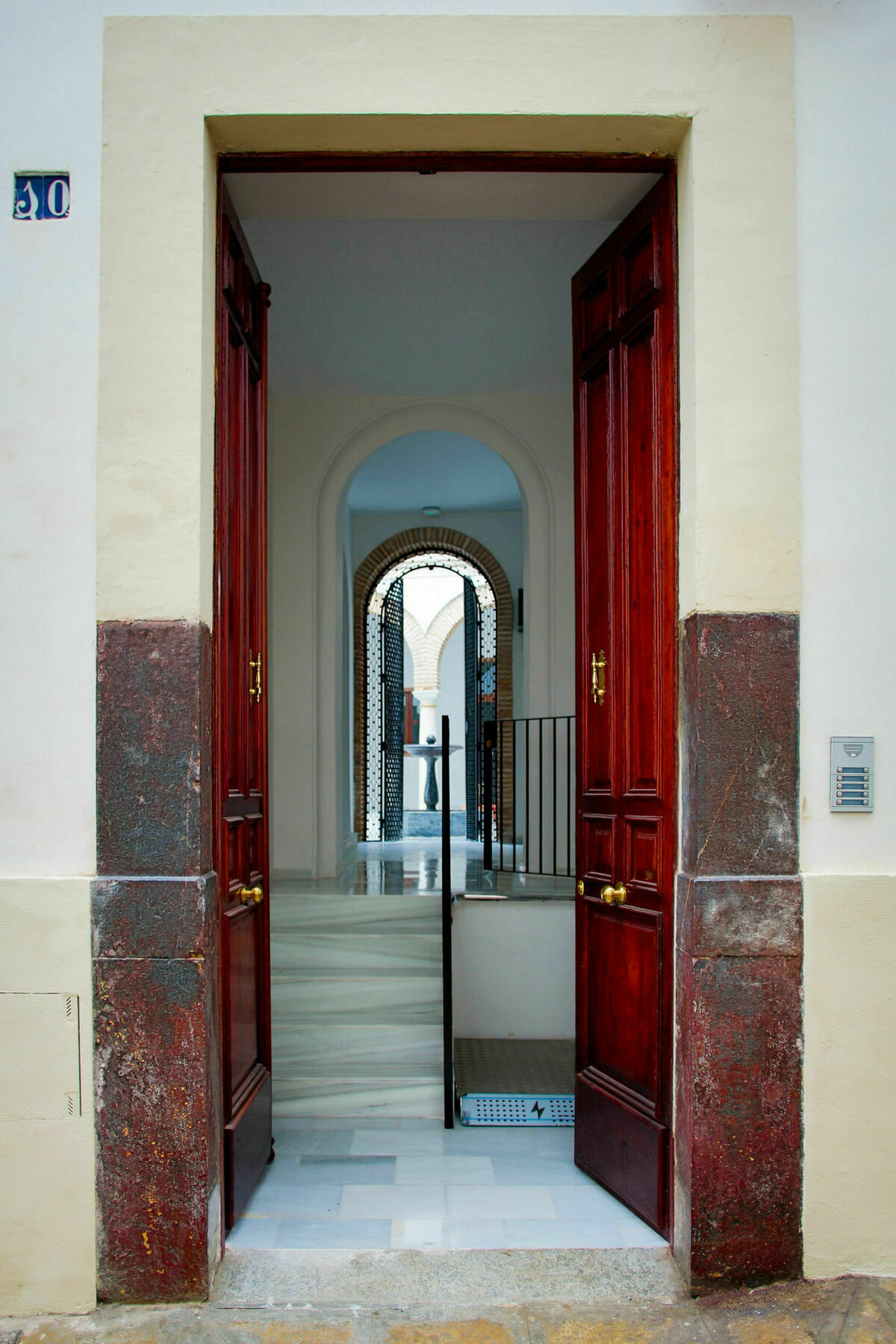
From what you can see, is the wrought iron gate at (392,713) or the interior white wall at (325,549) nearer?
the interior white wall at (325,549)

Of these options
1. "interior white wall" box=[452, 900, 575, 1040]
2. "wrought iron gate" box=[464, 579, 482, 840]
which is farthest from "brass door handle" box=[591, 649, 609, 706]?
"wrought iron gate" box=[464, 579, 482, 840]

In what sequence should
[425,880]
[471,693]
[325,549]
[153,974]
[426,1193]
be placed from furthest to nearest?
[471,693], [325,549], [425,880], [426,1193], [153,974]

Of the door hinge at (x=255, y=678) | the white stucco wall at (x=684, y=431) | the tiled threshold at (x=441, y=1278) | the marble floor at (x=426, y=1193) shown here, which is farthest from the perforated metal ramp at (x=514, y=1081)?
the door hinge at (x=255, y=678)

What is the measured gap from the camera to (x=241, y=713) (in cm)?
324

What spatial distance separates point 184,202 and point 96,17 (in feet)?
1.81

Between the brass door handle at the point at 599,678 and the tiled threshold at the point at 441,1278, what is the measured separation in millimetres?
1548

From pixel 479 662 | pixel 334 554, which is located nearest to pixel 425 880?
pixel 334 554

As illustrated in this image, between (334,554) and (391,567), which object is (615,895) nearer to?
(334,554)

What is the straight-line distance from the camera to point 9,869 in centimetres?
273

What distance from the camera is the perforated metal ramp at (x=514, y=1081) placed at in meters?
4.06

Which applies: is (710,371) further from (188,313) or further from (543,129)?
(188,313)

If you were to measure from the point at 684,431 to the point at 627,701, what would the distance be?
2.64ft

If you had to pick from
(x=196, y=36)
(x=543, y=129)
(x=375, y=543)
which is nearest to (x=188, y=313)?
(x=196, y=36)

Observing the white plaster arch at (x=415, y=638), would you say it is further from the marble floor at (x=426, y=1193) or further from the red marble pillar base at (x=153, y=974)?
the red marble pillar base at (x=153, y=974)
